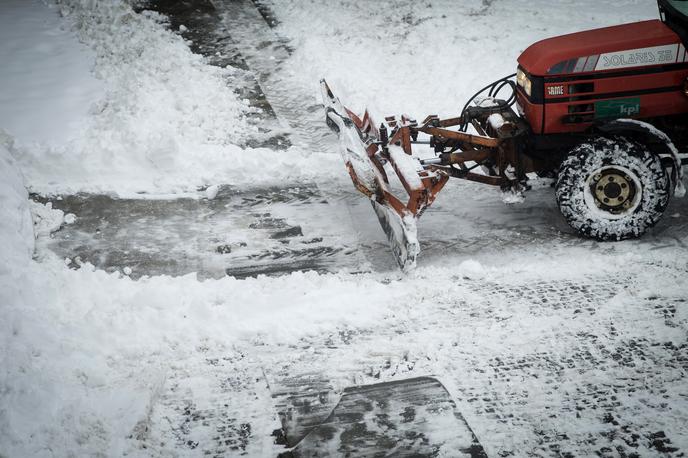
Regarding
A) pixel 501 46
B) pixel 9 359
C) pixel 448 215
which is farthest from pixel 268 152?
pixel 501 46

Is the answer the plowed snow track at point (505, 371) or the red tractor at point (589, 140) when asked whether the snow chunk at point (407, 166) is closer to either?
the red tractor at point (589, 140)

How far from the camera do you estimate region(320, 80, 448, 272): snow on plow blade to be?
489 centimetres

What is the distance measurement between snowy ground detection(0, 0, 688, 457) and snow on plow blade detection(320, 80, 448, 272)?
35cm

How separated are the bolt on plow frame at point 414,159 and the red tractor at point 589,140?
1 cm

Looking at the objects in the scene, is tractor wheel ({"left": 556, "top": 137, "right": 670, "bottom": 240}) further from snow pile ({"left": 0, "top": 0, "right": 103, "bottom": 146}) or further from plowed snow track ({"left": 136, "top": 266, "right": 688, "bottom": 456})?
snow pile ({"left": 0, "top": 0, "right": 103, "bottom": 146})

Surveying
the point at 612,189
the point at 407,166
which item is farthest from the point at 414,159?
the point at 612,189

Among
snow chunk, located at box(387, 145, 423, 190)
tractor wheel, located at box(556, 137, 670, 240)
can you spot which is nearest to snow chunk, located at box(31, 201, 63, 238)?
snow chunk, located at box(387, 145, 423, 190)

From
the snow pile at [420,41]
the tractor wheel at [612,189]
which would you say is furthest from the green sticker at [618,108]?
the snow pile at [420,41]

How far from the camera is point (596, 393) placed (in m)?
3.86

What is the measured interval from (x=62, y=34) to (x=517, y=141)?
321 inches

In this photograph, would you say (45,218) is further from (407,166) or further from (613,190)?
(613,190)

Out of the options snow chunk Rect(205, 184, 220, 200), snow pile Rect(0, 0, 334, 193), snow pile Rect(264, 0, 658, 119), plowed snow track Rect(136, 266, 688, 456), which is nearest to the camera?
plowed snow track Rect(136, 266, 688, 456)

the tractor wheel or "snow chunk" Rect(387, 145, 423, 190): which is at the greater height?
"snow chunk" Rect(387, 145, 423, 190)

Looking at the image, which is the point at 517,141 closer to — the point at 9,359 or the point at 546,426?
the point at 546,426
